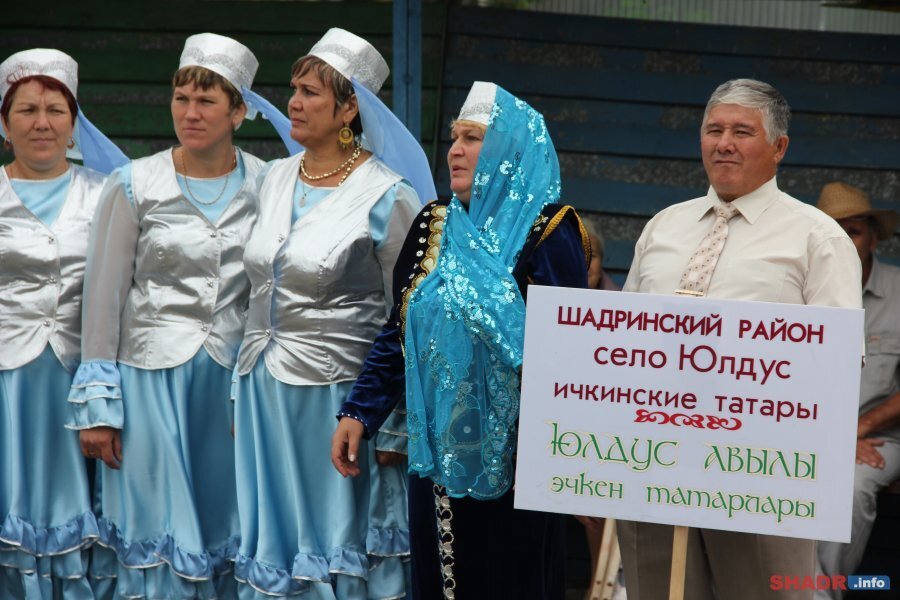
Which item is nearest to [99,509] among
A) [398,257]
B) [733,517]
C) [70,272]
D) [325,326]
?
[70,272]

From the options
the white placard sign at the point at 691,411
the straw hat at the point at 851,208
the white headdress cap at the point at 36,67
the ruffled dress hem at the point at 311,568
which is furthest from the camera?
the straw hat at the point at 851,208

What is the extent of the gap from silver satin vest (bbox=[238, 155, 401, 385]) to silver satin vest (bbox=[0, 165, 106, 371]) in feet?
2.44

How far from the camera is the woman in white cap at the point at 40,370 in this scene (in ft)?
14.4

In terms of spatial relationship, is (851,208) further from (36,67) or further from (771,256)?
(36,67)

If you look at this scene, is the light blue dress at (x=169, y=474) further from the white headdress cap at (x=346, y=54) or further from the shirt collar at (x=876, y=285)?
the shirt collar at (x=876, y=285)

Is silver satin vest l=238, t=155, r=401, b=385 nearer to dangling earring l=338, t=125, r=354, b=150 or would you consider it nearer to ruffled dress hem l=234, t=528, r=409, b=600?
dangling earring l=338, t=125, r=354, b=150

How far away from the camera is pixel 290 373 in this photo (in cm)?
402

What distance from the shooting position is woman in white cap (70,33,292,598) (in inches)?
167

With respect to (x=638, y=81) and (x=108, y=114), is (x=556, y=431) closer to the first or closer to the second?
(x=638, y=81)

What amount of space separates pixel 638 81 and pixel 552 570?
3544mm

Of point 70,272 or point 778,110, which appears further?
point 70,272

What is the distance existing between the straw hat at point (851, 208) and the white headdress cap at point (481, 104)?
222 cm

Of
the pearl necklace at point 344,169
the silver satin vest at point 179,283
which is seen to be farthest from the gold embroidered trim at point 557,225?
the silver satin vest at point 179,283

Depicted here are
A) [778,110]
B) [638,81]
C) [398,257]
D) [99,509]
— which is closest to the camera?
[778,110]
